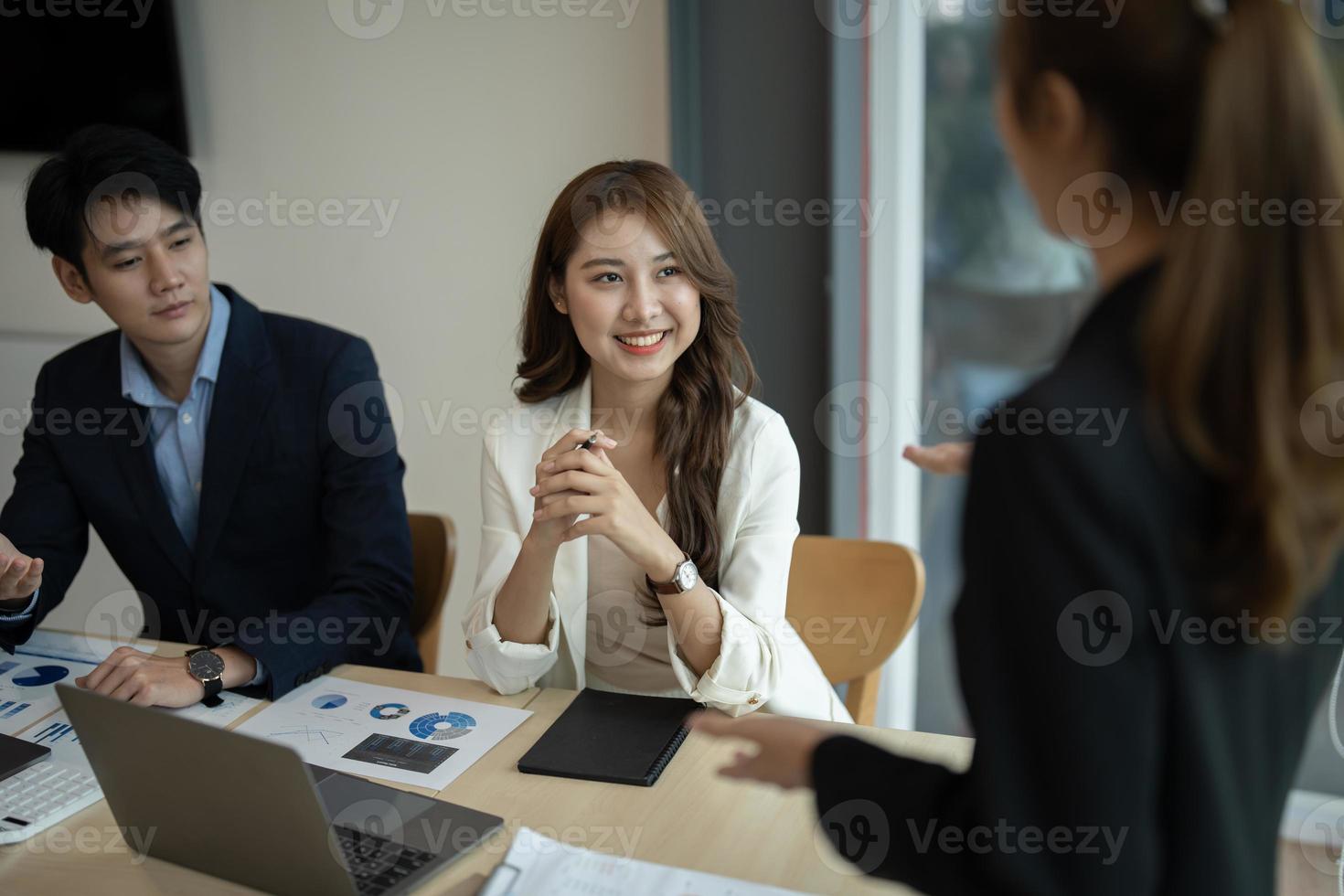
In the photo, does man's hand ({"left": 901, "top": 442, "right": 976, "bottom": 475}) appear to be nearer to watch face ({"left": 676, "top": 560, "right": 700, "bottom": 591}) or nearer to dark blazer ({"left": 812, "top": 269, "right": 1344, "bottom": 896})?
dark blazer ({"left": 812, "top": 269, "right": 1344, "bottom": 896})

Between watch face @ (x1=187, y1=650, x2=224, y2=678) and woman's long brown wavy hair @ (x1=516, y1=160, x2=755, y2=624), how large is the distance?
63cm

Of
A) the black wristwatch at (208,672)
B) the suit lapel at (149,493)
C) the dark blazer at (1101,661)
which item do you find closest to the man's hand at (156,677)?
the black wristwatch at (208,672)

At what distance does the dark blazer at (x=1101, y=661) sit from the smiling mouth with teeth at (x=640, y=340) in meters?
0.98

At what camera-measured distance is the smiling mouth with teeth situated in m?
1.58

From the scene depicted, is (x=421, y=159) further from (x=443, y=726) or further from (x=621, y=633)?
(x=443, y=726)

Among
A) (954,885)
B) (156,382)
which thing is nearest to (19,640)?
(156,382)

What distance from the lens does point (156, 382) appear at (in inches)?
76.7

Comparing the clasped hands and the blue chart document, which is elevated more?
the clasped hands

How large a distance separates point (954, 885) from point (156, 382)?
1.77 m

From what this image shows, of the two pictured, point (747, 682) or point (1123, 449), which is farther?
point (747, 682)

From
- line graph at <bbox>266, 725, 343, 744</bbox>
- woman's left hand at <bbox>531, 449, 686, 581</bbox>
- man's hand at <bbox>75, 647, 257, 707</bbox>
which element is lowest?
line graph at <bbox>266, 725, 343, 744</bbox>

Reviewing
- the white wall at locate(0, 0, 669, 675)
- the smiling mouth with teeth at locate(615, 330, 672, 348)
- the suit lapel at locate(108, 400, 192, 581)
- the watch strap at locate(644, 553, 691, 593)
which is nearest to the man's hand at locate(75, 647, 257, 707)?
the suit lapel at locate(108, 400, 192, 581)

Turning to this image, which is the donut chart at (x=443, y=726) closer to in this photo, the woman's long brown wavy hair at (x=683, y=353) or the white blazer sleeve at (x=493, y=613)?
the white blazer sleeve at (x=493, y=613)

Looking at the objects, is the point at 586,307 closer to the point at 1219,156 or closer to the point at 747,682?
the point at 747,682
